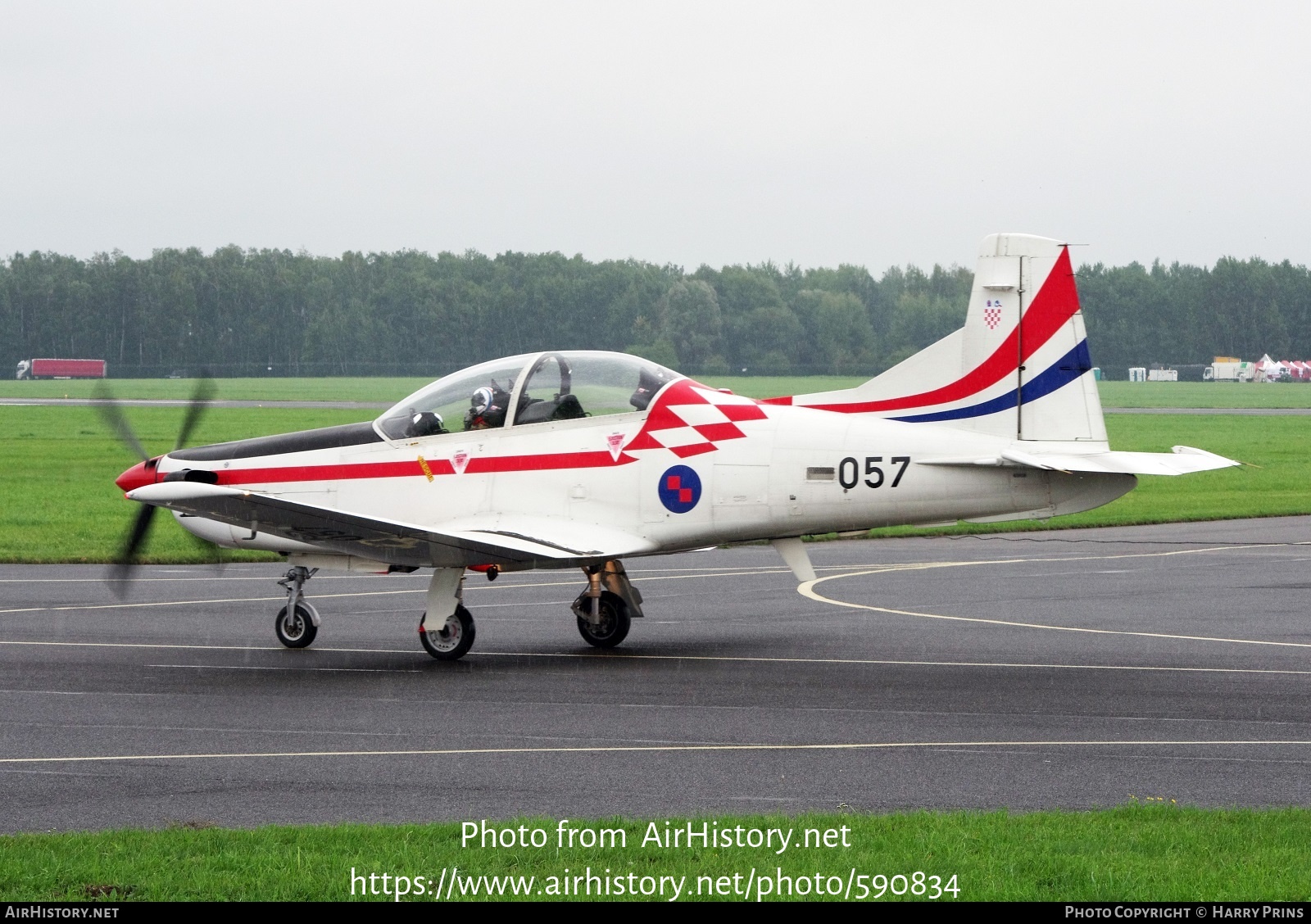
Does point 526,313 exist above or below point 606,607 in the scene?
above

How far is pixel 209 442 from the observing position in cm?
4638

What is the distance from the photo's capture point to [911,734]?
991 cm

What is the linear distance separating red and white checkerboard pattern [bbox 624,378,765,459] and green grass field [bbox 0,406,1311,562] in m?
10.5

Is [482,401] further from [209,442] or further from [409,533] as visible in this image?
[209,442]

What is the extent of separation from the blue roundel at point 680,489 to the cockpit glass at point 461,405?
1.63m

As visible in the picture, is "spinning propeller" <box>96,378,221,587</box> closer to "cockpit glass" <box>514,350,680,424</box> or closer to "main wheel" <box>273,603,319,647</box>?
"main wheel" <box>273,603,319,647</box>

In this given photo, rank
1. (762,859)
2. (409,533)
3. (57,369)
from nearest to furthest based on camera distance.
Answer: (762,859)
(409,533)
(57,369)

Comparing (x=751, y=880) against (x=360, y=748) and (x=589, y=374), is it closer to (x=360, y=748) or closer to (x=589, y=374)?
(x=360, y=748)

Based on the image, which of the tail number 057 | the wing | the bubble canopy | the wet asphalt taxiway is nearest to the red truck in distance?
the wet asphalt taxiway

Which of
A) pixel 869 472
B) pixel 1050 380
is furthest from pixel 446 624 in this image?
pixel 1050 380

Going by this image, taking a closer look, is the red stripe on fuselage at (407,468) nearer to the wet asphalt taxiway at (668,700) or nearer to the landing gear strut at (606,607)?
the landing gear strut at (606,607)

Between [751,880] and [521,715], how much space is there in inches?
177

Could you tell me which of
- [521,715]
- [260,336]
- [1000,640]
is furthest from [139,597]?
[260,336]

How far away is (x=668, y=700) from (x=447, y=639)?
2678 mm
